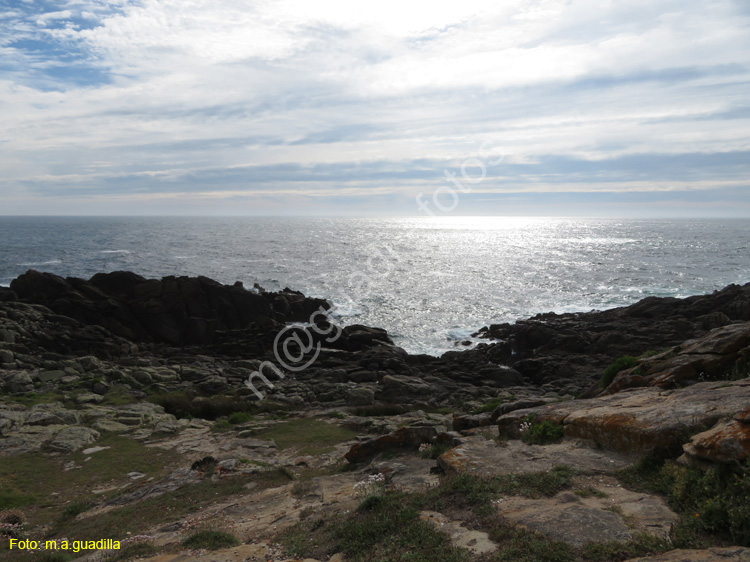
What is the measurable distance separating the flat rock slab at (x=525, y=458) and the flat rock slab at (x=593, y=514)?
2.86ft

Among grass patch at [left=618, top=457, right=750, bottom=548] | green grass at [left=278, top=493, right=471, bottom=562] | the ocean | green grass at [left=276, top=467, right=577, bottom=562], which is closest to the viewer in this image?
grass patch at [left=618, top=457, right=750, bottom=548]

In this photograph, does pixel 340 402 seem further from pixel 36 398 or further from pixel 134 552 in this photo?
pixel 134 552

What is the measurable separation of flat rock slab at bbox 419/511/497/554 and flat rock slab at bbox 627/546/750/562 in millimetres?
1912

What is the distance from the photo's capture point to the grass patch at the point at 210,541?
7.99m

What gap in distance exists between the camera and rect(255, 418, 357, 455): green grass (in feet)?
53.0

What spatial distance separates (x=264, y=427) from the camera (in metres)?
18.9

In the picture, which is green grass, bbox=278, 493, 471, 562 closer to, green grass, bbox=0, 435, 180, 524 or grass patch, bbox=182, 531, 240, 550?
grass patch, bbox=182, 531, 240, 550

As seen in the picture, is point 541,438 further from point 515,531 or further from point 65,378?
point 65,378

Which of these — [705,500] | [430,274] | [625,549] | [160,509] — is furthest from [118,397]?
[430,274]

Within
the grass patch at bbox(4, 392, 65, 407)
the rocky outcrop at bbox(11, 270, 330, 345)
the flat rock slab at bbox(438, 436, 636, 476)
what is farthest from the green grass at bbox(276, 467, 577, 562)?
the rocky outcrop at bbox(11, 270, 330, 345)

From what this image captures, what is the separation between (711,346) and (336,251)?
102581 mm

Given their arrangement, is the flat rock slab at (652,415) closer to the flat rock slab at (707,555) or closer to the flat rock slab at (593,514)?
the flat rock slab at (593,514)

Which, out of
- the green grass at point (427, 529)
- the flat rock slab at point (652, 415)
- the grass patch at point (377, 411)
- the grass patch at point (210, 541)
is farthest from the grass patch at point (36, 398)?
the flat rock slab at point (652, 415)

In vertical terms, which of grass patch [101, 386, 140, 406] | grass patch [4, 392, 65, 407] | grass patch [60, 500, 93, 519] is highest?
grass patch [60, 500, 93, 519]
